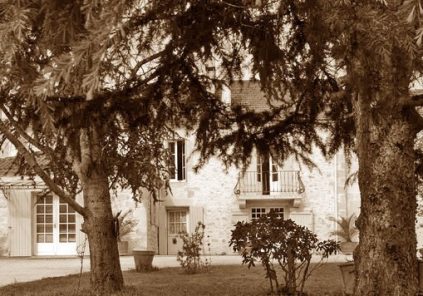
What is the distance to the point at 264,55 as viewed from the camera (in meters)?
6.56

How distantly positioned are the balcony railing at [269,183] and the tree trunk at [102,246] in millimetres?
15623

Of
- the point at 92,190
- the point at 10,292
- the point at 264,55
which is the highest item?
the point at 264,55

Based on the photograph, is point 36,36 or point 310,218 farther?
point 310,218

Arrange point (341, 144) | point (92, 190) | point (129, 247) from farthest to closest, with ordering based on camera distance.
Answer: point (129, 247), point (92, 190), point (341, 144)

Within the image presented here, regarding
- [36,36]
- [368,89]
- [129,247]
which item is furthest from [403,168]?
[129,247]

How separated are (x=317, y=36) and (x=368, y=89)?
0.50 m

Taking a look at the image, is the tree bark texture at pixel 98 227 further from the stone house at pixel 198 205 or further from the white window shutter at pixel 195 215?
the white window shutter at pixel 195 215

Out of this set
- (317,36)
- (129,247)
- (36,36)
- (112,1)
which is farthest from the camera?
(129,247)

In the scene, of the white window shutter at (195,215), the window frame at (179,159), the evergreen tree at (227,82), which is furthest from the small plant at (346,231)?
the evergreen tree at (227,82)

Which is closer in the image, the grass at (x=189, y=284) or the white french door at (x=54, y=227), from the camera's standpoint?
the grass at (x=189, y=284)

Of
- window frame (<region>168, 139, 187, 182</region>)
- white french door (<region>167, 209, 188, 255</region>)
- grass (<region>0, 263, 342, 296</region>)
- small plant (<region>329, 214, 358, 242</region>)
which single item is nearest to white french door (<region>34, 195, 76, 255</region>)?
white french door (<region>167, 209, 188, 255</region>)

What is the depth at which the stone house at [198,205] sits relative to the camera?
24953mm

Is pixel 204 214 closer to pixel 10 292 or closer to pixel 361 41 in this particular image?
pixel 10 292

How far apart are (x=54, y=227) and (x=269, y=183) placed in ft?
26.7
